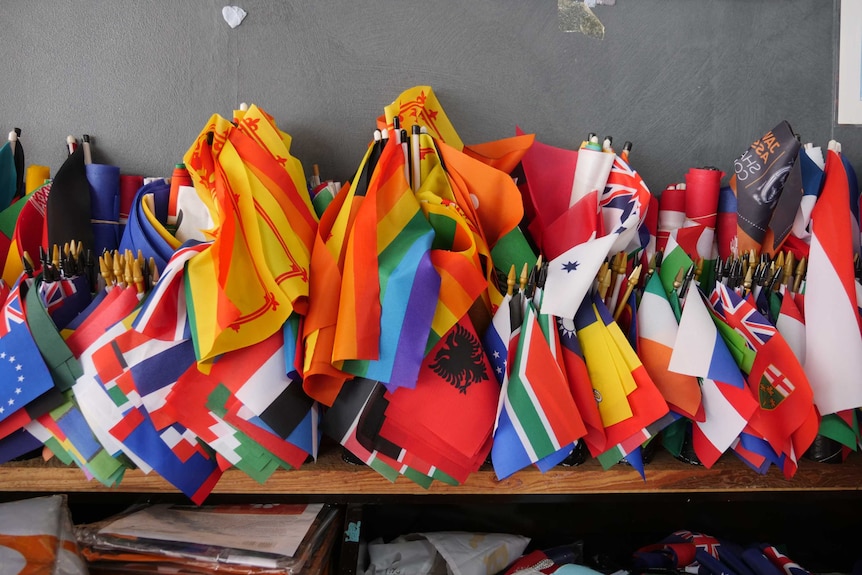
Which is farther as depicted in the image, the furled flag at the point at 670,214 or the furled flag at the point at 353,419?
the furled flag at the point at 670,214

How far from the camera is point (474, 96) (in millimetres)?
1000

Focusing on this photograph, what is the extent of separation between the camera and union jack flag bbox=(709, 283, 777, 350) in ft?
2.46

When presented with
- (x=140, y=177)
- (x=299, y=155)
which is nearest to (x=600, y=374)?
(x=299, y=155)

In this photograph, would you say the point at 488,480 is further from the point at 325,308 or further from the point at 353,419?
the point at 325,308

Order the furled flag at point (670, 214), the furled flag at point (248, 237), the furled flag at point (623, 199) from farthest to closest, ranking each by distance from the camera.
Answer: the furled flag at point (670, 214)
the furled flag at point (623, 199)
the furled flag at point (248, 237)

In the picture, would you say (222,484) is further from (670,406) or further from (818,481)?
(818,481)

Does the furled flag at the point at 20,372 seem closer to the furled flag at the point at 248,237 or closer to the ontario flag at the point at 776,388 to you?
the furled flag at the point at 248,237

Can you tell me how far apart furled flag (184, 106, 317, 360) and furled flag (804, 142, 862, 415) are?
717mm

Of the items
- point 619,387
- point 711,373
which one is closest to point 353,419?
point 619,387

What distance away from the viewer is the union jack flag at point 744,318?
751 mm

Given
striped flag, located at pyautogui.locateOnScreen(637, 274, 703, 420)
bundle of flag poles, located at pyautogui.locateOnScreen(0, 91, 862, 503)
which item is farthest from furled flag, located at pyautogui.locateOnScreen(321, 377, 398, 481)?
striped flag, located at pyautogui.locateOnScreen(637, 274, 703, 420)

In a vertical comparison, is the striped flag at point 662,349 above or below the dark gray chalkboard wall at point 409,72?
below

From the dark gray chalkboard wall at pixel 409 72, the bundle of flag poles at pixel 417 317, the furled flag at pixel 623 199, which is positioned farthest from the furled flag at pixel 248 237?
the furled flag at pixel 623 199

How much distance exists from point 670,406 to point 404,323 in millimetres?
394
